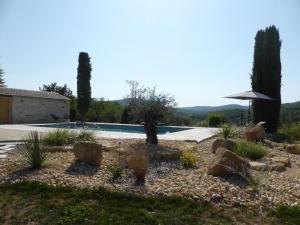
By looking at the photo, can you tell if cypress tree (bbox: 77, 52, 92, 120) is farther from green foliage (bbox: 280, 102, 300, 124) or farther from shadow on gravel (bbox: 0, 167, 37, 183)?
shadow on gravel (bbox: 0, 167, 37, 183)

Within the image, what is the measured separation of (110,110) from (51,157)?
17826mm

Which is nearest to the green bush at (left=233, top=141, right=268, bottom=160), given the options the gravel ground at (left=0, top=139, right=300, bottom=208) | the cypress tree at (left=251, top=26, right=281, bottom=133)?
the gravel ground at (left=0, top=139, right=300, bottom=208)

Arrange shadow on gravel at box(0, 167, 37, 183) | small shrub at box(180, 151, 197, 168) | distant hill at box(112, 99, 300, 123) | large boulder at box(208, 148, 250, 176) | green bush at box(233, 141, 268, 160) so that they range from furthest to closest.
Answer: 1. distant hill at box(112, 99, 300, 123)
2. green bush at box(233, 141, 268, 160)
3. small shrub at box(180, 151, 197, 168)
4. large boulder at box(208, 148, 250, 176)
5. shadow on gravel at box(0, 167, 37, 183)

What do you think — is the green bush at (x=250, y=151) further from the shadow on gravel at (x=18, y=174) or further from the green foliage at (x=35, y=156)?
the shadow on gravel at (x=18, y=174)

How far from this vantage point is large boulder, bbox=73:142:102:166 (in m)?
6.71

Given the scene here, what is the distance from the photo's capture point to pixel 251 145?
27.6 feet

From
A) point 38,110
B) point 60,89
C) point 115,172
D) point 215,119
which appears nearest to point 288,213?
point 115,172

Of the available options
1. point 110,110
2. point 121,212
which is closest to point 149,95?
point 121,212

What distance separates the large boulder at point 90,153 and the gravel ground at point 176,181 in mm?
135

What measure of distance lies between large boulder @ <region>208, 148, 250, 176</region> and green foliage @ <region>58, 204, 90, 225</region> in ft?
8.88

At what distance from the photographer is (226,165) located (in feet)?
19.9

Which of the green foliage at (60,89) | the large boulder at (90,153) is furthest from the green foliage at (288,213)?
the green foliage at (60,89)

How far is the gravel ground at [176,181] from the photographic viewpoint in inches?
196

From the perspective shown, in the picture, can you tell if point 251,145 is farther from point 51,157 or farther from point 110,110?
point 110,110
